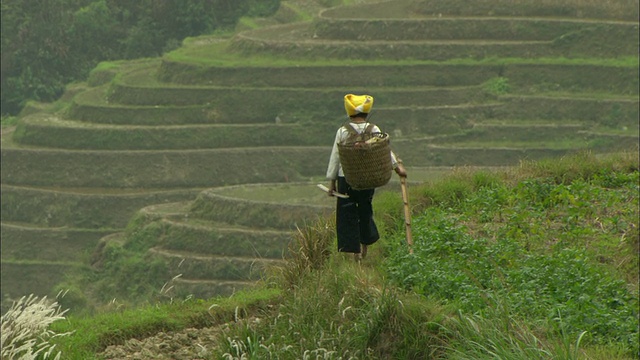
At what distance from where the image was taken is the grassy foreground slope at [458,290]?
27.8 feet

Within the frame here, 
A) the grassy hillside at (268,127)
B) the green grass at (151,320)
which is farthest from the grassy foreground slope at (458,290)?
the grassy hillside at (268,127)

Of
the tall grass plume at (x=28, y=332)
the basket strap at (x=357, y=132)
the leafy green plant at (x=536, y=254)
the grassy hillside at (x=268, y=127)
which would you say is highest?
the basket strap at (x=357, y=132)

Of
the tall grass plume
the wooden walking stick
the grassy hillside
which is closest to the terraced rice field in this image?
the grassy hillside

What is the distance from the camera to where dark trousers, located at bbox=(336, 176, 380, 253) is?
1000 cm

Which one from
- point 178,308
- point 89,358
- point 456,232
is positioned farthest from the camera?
point 456,232

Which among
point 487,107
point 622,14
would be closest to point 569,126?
point 487,107

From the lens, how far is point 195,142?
37344 mm

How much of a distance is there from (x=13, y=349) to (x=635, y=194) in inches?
255

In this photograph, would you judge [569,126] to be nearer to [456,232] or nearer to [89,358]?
[456,232]

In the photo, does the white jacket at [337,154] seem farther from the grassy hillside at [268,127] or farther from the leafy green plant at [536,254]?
the grassy hillside at [268,127]

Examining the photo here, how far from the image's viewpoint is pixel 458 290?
969 centimetres

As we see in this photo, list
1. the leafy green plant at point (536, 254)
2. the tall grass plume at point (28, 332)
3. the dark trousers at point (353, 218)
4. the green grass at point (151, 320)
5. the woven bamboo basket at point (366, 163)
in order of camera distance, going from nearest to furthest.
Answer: the tall grass plume at point (28, 332) → the green grass at point (151, 320) → the woven bamboo basket at point (366, 163) → the leafy green plant at point (536, 254) → the dark trousers at point (353, 218)

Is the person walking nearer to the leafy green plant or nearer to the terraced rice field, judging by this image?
the leafy green plant

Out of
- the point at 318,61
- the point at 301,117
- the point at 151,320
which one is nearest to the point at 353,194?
the point at 151,320
